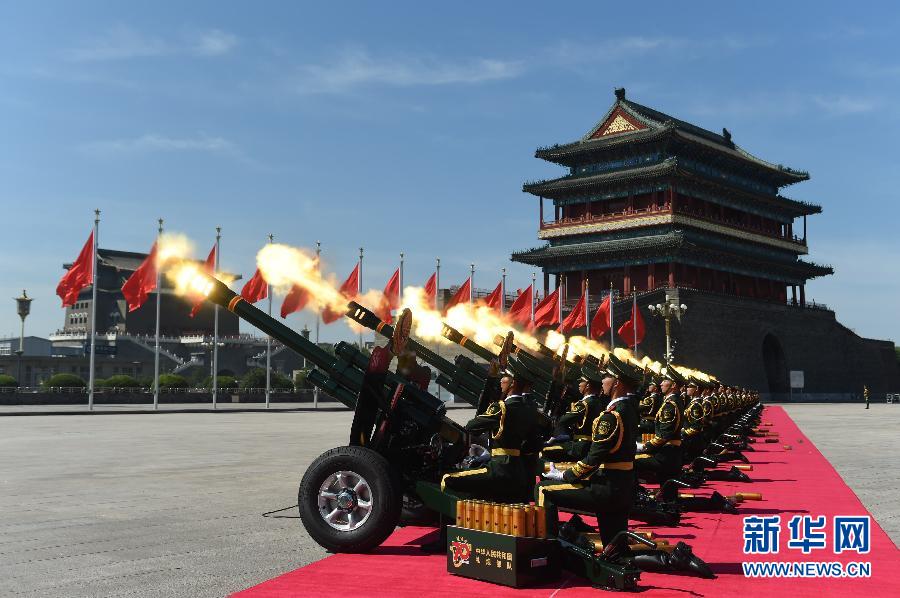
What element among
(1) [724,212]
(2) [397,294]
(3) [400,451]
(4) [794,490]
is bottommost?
(4) [794,490]

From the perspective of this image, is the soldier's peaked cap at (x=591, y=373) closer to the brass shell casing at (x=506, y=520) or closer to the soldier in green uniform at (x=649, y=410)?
the soldier in green uniform at (x=649, y=410)

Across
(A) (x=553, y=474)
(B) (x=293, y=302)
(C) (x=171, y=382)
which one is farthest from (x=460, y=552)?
(C) (x=171, y=382)

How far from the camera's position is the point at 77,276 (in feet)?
118

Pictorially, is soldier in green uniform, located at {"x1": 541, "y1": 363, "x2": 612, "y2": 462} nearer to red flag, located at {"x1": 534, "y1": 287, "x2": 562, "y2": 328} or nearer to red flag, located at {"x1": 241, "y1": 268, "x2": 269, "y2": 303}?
red flag, located at {"x1": 241, "y1": 268, "x2": 269, "y2": 303}

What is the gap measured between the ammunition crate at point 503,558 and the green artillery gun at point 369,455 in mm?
200

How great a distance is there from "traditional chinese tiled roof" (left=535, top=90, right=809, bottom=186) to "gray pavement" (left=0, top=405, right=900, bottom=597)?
157ft

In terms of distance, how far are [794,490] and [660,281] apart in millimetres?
55990

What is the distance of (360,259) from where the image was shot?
42.8m

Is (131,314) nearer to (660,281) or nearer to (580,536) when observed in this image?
(660,281)

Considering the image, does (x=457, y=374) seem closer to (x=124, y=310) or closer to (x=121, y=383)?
(x=121, y=383)

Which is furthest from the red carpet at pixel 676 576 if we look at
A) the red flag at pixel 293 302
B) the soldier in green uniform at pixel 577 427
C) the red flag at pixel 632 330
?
the red flag at pixel 632 330

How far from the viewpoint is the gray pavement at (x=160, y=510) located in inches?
288

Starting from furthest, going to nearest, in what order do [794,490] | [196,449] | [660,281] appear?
[660,281], [196,449], [794,490]

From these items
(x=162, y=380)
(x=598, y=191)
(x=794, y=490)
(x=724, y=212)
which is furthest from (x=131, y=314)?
(x=794, y=490)
